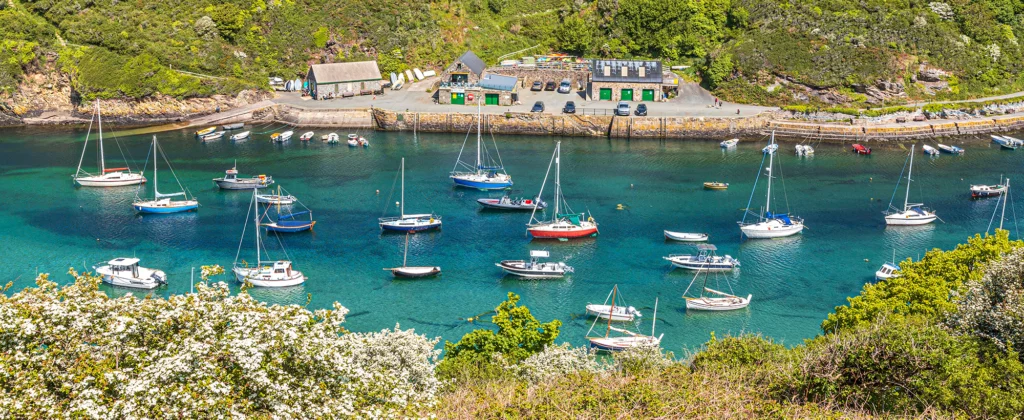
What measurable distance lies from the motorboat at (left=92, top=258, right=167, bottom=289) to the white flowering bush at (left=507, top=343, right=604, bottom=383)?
78.8 ft

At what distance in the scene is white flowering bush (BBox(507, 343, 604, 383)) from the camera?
95.5 feet

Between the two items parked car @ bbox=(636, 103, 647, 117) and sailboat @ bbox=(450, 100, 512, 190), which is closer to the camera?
sailboat @ bbox=(450, 100, 512, 190)

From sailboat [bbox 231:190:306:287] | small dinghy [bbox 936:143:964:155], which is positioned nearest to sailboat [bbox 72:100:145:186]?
sailboat [bbox 231:190:306:287]

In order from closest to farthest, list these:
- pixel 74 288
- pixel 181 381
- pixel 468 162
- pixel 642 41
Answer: pixel 181 381 → pixel 74 288 → pixel 468 162 → pixel 642 41

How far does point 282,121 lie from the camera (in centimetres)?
8600

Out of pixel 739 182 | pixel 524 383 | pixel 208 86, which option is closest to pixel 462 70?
pixel 208 86

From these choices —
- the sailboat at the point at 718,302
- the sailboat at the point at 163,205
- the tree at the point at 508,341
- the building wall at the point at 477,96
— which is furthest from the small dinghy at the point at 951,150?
the sailboat at the point at 163,205

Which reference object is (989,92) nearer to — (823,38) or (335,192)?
(823,38)

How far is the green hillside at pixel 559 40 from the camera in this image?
86688mm

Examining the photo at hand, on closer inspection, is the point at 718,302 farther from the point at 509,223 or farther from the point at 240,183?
the point at 240,183

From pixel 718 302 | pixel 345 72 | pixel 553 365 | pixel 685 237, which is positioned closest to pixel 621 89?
pixel 345 72

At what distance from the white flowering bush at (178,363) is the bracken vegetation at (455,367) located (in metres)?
0.04

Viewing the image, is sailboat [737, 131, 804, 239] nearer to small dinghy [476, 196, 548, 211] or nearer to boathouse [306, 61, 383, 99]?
small dinghy [476, 196, 548, 211]

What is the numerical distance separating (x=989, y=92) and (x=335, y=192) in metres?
65.7
